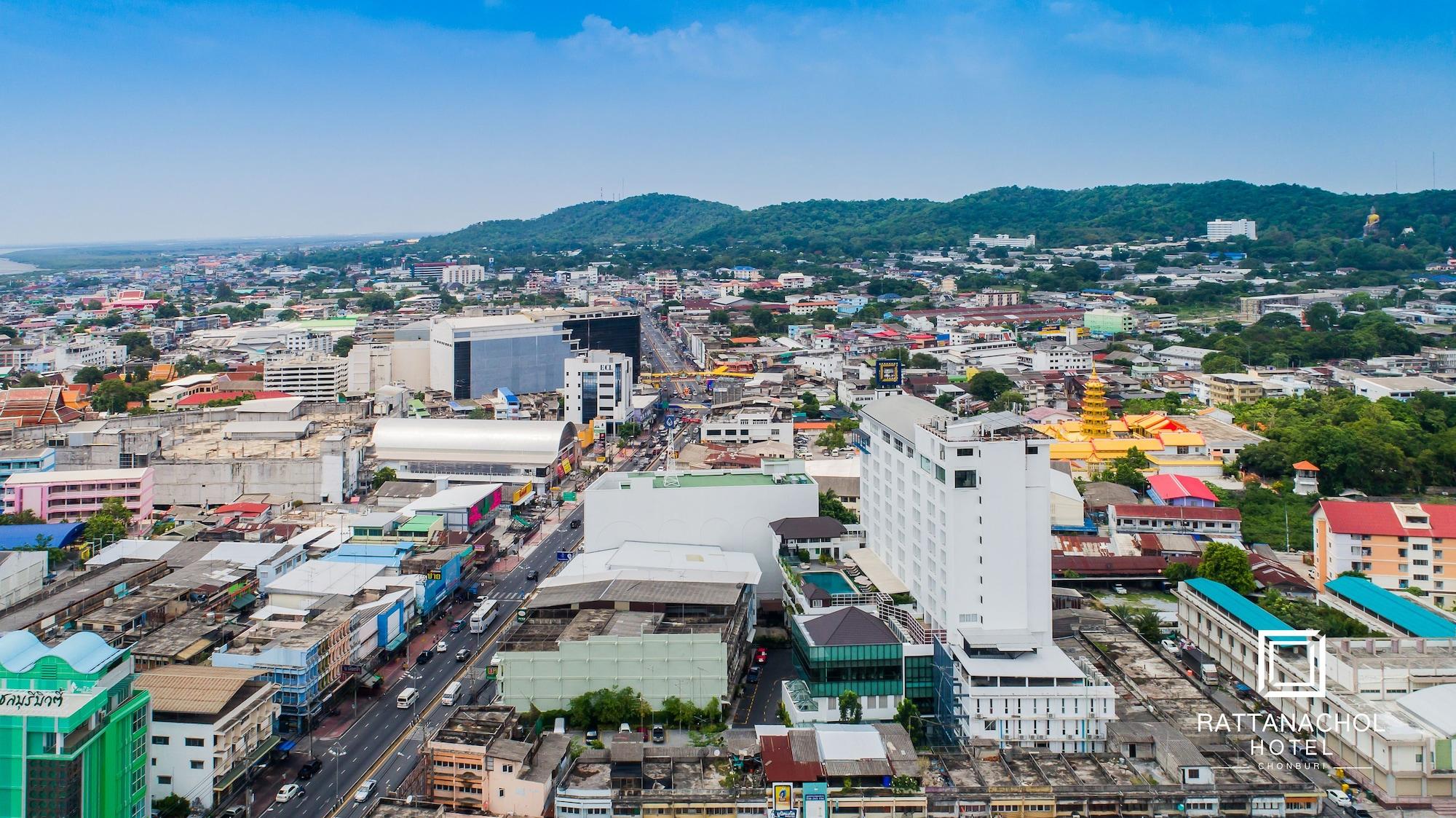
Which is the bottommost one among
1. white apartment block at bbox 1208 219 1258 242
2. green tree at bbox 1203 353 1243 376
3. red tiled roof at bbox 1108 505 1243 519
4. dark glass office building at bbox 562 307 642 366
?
red tiled roof at bbox 1108 505 1243 519

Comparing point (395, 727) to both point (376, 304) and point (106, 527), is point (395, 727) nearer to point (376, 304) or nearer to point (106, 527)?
point (106, 527)

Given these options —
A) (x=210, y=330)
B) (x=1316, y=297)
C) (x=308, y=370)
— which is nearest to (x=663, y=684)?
(x=308, y=370)

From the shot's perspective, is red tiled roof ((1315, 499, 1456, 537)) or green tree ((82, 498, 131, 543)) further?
green tree ((82, 498, 131, 543))

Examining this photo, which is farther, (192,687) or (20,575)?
(20,575)

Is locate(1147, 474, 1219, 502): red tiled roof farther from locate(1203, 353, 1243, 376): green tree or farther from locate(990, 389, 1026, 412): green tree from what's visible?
locate(1203, 353, 1243, 376): green tree

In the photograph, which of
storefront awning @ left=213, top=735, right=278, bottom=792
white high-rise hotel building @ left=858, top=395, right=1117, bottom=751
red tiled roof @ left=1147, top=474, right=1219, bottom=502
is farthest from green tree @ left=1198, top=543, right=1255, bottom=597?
storefront awning @ left=213, top=735, right=278, bottom=792

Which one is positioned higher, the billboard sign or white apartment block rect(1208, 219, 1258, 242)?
white apartment block rect(1208, 219, 1258, 242)

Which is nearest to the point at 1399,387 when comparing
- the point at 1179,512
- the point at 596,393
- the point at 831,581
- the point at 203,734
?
the point at 1179,512
